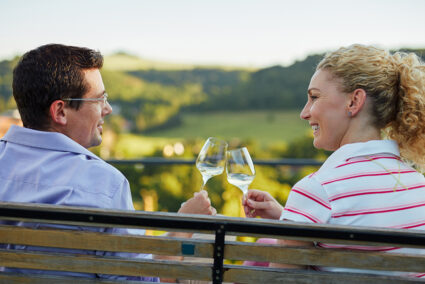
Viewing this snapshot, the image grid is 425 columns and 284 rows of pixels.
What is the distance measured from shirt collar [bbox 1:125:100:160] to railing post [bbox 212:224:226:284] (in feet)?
1.74

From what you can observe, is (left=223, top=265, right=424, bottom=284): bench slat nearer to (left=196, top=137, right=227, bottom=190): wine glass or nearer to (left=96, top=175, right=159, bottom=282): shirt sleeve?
(left=96, top=175, right=159, bottom=282): shirt sleeve

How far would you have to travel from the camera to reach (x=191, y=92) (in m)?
31.5

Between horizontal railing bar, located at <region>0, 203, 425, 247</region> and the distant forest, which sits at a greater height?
horizontal railing bar, located at <region>0, 203, 425, 247</region>

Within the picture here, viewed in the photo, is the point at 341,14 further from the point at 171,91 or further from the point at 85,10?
the point at 85,10

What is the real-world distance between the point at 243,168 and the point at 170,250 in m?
0.63

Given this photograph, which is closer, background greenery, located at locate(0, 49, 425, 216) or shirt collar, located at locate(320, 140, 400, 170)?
shirt collar, located at locate(320, 140, 400, 170)

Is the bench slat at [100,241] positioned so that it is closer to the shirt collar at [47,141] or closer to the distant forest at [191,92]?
the shirt collar at [47,141]

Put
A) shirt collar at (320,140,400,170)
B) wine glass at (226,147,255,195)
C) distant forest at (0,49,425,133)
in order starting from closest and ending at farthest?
shirt collar at (320,140,400,170) → wine glass at (226,147,255,195) → distant forest at (0,49,425,133)

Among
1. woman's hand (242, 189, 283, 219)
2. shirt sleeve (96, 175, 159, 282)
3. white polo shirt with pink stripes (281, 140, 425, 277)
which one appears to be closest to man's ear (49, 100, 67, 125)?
shirt sleeve (96, 175, 159, 282)

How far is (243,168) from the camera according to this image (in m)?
1.78

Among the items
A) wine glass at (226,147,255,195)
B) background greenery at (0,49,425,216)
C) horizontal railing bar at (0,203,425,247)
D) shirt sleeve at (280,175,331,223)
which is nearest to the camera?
horizontal railing bar at (0,203,425,247)

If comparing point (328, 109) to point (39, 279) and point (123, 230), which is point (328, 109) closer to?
point (123, 230)

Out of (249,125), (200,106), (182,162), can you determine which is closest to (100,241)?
(182,162)

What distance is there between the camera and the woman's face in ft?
5.19
